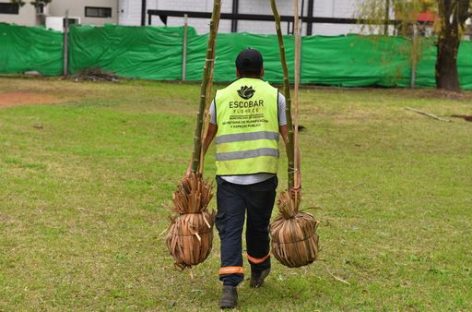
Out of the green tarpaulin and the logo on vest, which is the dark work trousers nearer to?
the logo on vest

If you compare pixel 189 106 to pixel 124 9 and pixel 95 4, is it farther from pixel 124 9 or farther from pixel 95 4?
pixel 95 4

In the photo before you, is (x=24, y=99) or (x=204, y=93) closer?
(x=204, y=93)

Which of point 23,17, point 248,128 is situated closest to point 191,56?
point 248,128

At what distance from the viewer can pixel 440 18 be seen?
21453 mm

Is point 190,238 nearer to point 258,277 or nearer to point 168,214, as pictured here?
point 258,277

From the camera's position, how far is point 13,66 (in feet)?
80.9

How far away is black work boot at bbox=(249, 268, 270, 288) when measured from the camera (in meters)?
5.06

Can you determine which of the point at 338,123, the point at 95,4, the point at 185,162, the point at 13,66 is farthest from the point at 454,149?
the point at 95,4

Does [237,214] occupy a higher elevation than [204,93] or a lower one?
lower

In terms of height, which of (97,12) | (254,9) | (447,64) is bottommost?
(447,64)

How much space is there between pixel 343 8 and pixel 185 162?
28.3 meters

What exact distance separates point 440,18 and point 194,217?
18.5 meters

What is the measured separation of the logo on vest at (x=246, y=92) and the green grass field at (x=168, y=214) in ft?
4.45

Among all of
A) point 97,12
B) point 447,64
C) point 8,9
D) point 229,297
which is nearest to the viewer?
point 229,297
